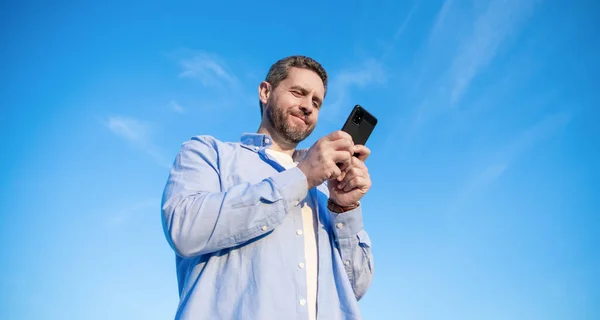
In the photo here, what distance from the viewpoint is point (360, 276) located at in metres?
3.53

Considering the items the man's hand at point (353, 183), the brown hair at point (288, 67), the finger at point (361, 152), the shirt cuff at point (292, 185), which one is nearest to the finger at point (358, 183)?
the man's hand at point (353, 183)

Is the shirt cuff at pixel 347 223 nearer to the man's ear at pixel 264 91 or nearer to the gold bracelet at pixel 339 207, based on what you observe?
the gold bracelet at pixel 339 207

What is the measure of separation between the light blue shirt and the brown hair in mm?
1566

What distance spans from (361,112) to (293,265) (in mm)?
1327

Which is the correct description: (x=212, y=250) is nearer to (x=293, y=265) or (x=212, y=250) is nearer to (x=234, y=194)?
(x=234, y=194)

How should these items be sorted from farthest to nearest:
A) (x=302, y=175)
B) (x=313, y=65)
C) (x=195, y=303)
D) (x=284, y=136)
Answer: (x=313, y=65) < (x=284, y=136) < (x=302, y=175) < (x=195, y=303)

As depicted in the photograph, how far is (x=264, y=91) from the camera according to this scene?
475cm

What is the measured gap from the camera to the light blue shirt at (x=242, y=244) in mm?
2629

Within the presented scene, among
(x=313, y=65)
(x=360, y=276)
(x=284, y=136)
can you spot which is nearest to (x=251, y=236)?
(x=360, y=276)

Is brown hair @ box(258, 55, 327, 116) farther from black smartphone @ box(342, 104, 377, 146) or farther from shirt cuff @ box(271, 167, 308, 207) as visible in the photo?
shirt cuff @ box(271, 167, 308, 207)

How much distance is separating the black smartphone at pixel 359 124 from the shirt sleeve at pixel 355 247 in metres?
0.58

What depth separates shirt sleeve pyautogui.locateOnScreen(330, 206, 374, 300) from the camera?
133 inches

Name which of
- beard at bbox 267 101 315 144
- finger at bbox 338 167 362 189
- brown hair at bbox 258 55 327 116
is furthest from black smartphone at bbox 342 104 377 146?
brown hair at bbox 258 55 327 116

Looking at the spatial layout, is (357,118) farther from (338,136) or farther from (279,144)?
(279,144)
